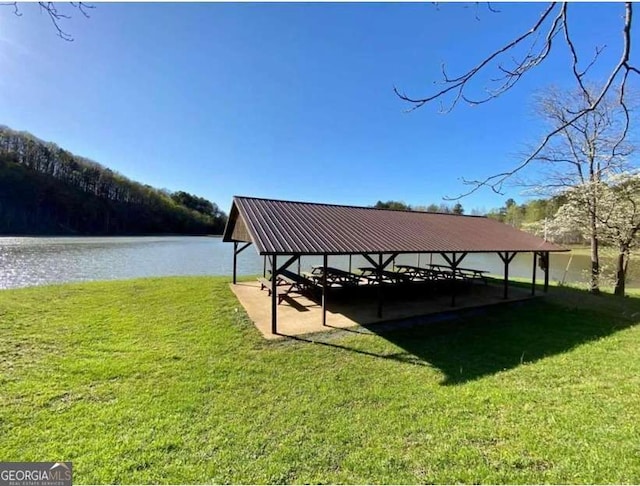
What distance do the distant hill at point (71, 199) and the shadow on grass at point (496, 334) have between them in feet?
201

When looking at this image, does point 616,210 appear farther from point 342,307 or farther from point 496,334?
point 342,307

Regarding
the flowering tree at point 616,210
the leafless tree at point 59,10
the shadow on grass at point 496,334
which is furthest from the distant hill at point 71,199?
the flowering tree at point 616,210

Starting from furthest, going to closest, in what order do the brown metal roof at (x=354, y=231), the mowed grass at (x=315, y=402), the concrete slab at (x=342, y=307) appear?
1. the concrete slab at (x=342, y=307)
2. the brown metal roof at (x=354, y=231)
3. the mowed grass at (x=315, y=402)

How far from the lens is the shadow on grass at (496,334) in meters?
5.18

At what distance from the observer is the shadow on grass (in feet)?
17.0

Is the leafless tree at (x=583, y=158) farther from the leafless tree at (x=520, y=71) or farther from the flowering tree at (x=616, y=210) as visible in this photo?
the leafless tree at (x=520, y=71)

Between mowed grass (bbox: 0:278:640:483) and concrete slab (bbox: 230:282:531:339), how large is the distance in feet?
1.91

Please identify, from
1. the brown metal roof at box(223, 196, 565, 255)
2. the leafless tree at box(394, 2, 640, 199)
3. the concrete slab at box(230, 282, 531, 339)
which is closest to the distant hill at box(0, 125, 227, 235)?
the concrete slab at box(230, 282, 531, 339)

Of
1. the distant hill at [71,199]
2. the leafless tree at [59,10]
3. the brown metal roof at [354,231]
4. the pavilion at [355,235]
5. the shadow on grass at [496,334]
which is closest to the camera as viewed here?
the leafless tree at [59,10]

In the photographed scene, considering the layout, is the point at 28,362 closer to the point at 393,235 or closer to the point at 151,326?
the point at 151,326

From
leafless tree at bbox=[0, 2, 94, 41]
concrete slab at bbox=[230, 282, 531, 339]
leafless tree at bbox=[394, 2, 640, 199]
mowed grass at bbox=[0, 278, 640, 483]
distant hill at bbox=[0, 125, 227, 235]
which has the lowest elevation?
mowed grass at bbox=[0, 278, 640, 483]

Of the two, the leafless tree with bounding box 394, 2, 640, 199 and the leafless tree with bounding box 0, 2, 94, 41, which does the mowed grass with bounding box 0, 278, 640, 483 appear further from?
the leafless tree with bounding box 0, 2, 94, 41

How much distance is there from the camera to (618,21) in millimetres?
1784

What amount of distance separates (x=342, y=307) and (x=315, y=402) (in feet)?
15.4
